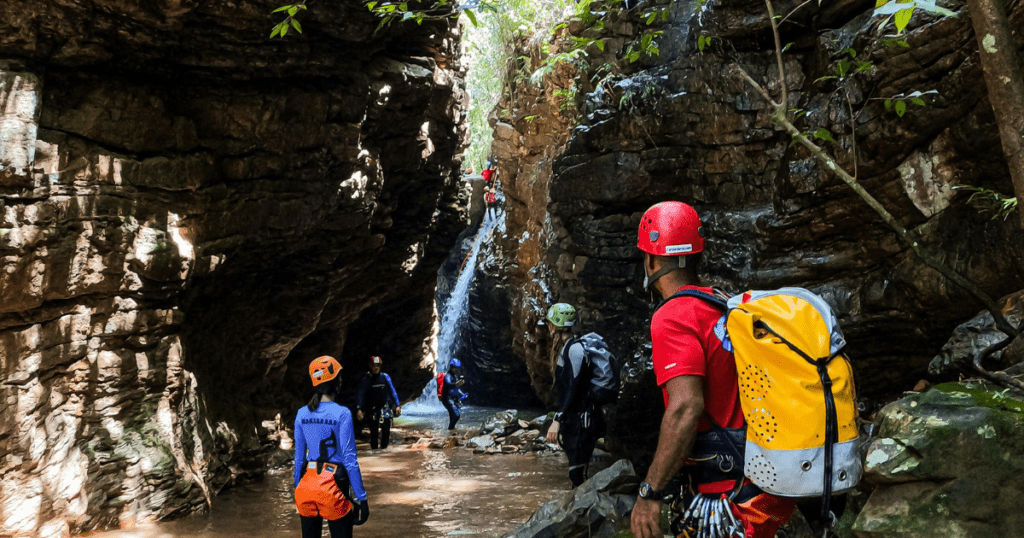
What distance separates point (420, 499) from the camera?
8031mm

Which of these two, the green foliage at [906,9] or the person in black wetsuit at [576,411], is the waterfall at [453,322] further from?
the green foliage at [906,9]

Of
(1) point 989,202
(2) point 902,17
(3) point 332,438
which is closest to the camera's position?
(2) point 902,17

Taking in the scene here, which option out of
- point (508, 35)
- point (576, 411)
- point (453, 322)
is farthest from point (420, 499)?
point (453, 322)

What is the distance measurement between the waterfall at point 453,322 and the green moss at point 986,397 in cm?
1818

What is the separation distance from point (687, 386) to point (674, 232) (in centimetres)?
63

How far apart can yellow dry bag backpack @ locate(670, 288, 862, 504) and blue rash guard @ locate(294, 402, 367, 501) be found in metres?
3.02

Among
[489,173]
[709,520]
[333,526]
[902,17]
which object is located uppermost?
[489,173]

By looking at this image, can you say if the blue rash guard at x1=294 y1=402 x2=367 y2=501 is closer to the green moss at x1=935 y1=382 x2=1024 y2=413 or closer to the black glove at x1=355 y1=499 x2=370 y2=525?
the black glove at x1=355 y1=499 x2=370 y2=525

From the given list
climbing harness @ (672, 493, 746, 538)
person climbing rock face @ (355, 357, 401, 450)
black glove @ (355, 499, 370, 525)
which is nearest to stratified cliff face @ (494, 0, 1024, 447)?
person climbing rock face @ (355, 357, 401, 450)

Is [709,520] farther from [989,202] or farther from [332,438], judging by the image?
[989,202]

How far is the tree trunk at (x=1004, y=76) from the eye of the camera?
268 cm

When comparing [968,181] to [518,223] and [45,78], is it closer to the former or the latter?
[45,78]

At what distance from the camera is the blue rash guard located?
4.56m

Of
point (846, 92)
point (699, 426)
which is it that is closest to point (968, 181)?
point (846, 92)
